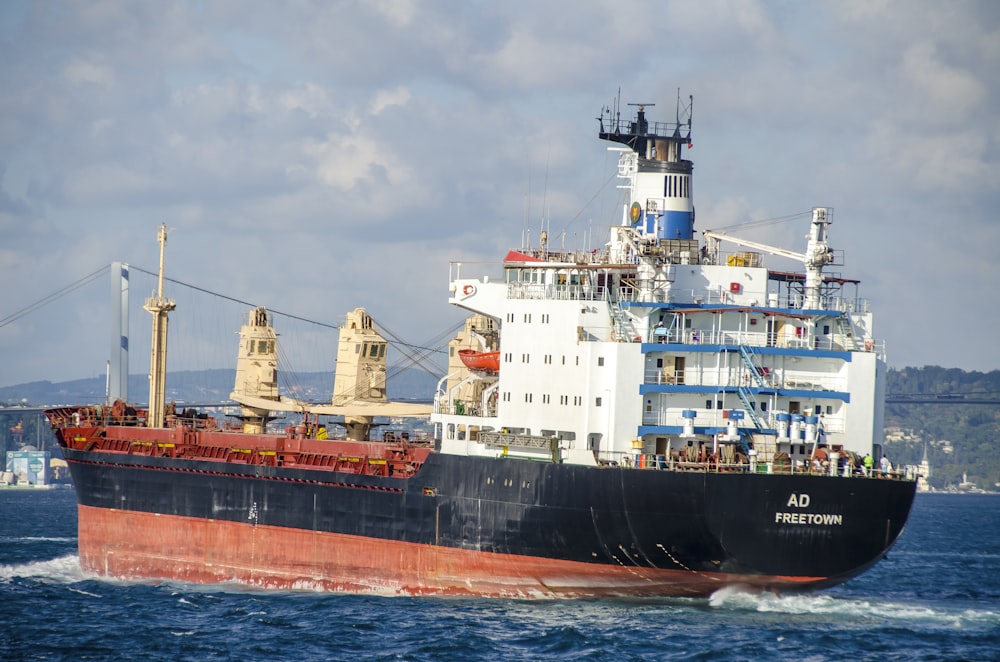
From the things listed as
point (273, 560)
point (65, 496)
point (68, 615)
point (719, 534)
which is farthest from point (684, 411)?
point (65, 496)

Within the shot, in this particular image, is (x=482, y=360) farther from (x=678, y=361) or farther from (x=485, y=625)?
(x=485, y=625)

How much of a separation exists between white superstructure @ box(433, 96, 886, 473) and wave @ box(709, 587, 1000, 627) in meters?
3.20

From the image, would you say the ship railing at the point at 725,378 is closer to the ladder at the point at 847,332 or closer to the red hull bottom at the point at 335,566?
the ladder at the point at 847,332

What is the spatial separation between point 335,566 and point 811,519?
43.8 ft

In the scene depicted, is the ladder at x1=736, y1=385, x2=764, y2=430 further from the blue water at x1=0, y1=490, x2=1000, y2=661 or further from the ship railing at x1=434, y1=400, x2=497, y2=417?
the ship railing at x1=434, y1=400, x2=497, y2=417

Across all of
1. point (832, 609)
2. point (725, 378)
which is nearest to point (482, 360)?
point (725, 378)

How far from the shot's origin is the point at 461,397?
4131 centimetres

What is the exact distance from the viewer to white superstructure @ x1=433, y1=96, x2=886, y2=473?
117 feet

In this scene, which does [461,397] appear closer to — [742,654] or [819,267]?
[819,267]

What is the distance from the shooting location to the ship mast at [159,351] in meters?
48.4

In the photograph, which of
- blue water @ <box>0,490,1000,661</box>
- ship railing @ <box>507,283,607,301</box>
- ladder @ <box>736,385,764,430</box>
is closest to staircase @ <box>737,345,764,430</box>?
ladder @ <box>736,385,764,430</box>

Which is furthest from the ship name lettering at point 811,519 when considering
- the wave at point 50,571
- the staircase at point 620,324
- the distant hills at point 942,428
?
the distant hills at point 942,428

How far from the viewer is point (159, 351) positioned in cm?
4931

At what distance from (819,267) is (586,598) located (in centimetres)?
1021
